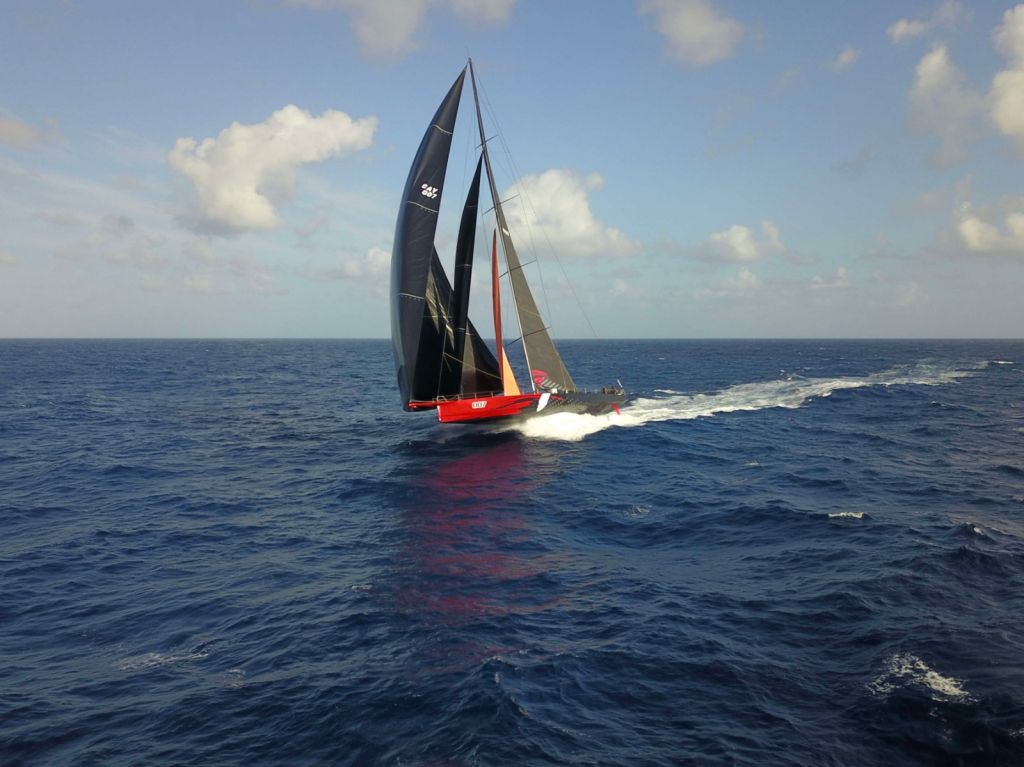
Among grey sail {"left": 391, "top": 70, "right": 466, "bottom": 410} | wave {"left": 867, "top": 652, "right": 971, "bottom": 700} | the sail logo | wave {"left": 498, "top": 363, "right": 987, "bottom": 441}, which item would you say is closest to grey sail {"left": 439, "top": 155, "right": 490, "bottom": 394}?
grey sail {"left": 391, "top": 70, "right": 466, "bottom": 410}

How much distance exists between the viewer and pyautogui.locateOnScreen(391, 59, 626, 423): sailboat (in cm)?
3347

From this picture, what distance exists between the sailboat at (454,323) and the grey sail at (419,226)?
56mm

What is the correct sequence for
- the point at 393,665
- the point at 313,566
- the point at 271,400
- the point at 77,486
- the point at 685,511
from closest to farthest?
the point at 393,665
the point at 313,566
the point at 685,511
the point at 77,486
the point at 271,400

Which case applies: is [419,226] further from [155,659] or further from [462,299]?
[155,659]

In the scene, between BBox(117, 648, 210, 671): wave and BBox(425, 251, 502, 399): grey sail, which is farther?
BBox(425, 251, 502, 399): grey sail

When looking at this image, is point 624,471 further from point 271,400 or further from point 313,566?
point 271,400

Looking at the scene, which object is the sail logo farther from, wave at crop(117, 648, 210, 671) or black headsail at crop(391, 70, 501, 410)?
wave at crop(117, 648, 210, 671)

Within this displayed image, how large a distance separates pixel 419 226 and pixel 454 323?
702cm

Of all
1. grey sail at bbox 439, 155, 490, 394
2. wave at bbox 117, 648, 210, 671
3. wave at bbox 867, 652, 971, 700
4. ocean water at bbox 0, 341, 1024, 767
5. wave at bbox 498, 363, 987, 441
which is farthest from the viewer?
wave at bbox 498, 363, 987, 441

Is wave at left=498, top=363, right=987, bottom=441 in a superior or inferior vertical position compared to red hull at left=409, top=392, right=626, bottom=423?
inferior

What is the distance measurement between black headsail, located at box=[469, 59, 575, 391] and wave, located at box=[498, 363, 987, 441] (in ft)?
8.52

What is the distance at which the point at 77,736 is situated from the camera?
11.4 meters

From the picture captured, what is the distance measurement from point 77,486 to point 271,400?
3212 centimetres

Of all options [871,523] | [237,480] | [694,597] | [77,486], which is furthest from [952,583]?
[77,486]
